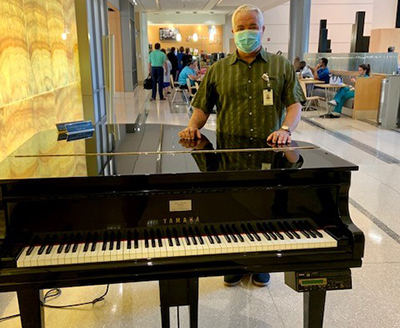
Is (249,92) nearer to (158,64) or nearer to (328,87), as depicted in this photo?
(328,87)

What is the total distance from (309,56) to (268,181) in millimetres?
14826

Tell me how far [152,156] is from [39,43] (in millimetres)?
3036

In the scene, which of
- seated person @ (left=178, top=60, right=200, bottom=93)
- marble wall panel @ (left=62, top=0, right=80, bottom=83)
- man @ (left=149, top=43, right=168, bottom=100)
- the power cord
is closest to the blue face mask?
the power cord

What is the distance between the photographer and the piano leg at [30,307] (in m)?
1.59

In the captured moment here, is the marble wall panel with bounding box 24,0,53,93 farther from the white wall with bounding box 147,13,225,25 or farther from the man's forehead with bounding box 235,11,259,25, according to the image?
the white wall with bounding box 147,13,225,25

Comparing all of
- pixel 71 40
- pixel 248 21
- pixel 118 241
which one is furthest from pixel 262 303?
pixel 71 40

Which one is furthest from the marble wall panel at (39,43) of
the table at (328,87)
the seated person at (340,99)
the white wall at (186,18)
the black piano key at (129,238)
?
the white wall at (186,18)

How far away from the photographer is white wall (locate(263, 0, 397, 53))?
67.8 ft

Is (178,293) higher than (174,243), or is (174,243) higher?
(174,243)

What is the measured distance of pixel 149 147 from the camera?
231 centimetres

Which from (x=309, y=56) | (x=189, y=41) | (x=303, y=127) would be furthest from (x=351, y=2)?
(x=303, y=127)

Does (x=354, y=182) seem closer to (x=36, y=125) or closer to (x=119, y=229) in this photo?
(x=36, y=125)

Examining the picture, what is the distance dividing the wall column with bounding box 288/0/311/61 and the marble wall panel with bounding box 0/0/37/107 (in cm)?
1345

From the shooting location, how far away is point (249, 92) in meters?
2.72
